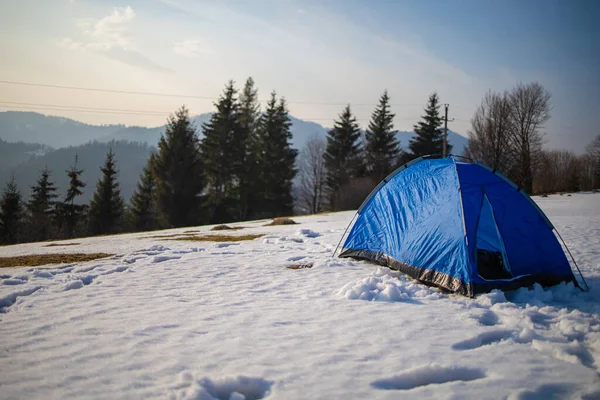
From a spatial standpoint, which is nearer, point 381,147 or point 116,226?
point 116,226

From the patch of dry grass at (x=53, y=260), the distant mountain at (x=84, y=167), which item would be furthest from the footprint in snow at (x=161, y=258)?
the distant mountain at (x=84, y=167)

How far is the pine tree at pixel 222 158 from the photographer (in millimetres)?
34094

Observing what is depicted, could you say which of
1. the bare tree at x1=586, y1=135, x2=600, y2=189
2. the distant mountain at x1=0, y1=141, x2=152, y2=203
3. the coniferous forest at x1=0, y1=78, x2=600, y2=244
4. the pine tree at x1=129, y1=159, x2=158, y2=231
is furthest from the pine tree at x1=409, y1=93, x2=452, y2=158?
the distant mountain at x1=0, y1=141, x2=152, y2=203

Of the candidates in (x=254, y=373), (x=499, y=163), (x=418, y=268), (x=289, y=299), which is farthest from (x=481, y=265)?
(x=499, y=163)

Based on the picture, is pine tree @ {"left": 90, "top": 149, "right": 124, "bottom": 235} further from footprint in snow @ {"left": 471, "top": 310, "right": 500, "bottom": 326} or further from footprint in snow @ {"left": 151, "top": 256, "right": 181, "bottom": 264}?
footprint in snow @ {"left": 471, "top": 310, "right": 500, "bottom": 326}

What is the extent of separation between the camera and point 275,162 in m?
37.0

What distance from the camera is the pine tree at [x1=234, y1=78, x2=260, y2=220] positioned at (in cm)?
3519

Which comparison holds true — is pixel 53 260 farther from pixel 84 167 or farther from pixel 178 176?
pixel 84 167

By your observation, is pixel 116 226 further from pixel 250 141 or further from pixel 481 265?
pixel 481 265

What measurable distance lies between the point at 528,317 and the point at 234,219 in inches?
1293

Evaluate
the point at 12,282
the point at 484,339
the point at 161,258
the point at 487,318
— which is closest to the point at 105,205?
the point at 161,258

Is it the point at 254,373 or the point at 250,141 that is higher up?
the point at 250,141

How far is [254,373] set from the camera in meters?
2.96

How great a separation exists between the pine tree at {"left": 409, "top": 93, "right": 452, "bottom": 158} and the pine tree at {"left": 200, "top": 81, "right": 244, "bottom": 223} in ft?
75.0
